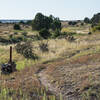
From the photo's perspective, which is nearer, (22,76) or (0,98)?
(0,98)

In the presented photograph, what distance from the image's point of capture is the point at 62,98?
7.68 meters

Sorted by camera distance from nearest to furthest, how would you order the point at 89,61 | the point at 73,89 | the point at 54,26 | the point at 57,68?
the point at 73,89 → the point at 57,68 → the point at 89,61 → the point at 54,26

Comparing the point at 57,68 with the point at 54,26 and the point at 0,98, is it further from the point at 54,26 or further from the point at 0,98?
the point at 54,26

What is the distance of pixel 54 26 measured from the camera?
62719 mm

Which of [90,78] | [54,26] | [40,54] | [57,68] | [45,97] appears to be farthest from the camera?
[54,26]

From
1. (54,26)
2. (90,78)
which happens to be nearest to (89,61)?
(90,78)

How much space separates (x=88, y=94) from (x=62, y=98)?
0.88 m

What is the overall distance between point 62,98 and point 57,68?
391 centimetres

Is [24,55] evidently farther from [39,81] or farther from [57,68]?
[39,81]

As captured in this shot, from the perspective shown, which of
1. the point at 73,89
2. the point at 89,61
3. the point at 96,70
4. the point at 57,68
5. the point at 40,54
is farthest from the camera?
the point at 40,54

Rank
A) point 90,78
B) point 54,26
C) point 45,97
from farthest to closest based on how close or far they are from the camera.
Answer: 1. point 54,26
2. point 90,78
3. point 45,97

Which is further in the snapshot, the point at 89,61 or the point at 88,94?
the point at 89,61

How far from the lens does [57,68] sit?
1153cm

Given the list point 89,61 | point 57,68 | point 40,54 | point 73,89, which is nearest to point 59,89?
point 73,89
